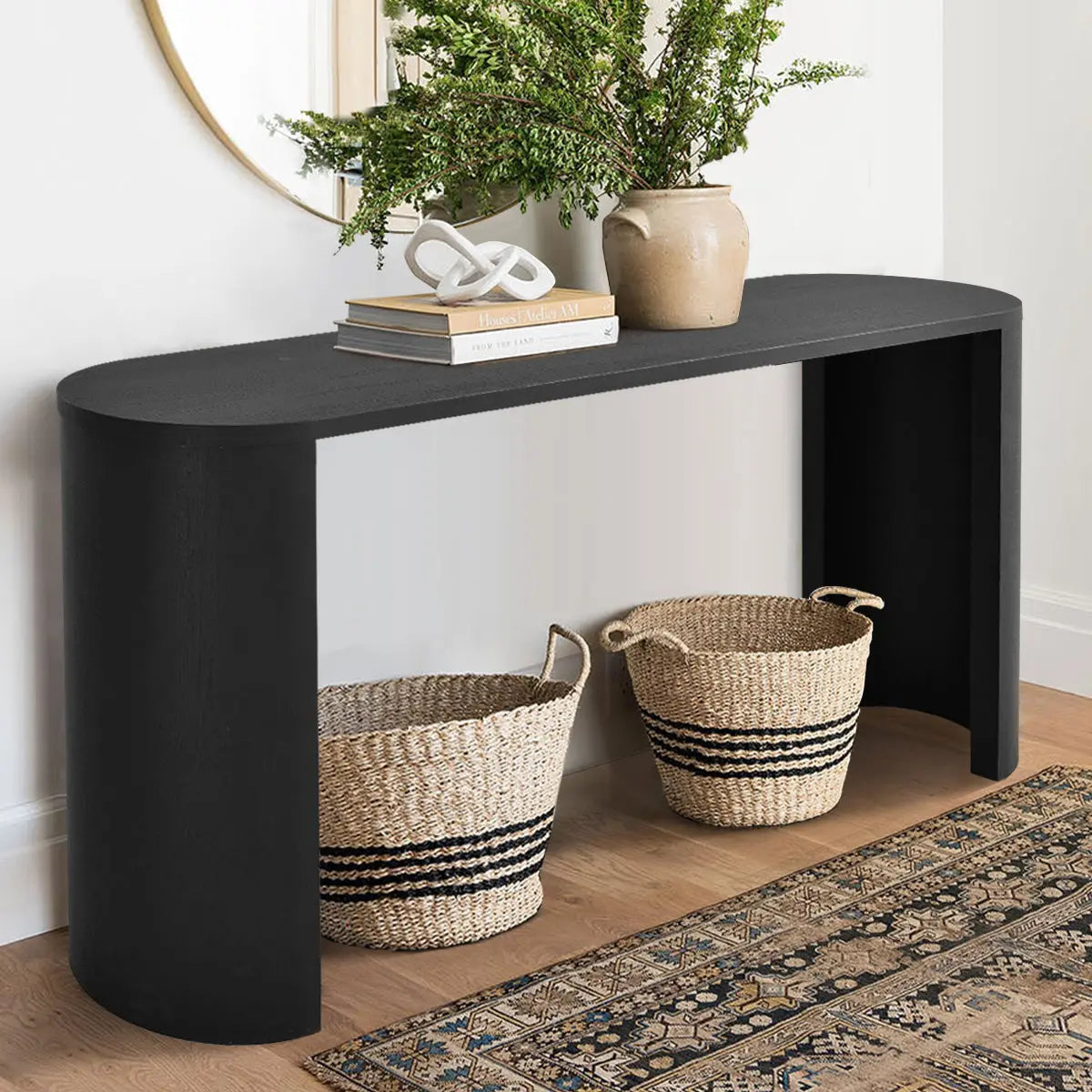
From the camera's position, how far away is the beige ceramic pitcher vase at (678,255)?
86.4 inches

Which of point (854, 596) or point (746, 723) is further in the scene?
point (854, 596)

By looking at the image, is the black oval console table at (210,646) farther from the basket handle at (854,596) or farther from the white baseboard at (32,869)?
the basket handle at (854,596)

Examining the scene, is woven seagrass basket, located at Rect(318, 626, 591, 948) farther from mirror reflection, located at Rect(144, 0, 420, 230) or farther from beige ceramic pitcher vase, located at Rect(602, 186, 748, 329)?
mirror reflection, located at Rect(144, 0, 420, 230)

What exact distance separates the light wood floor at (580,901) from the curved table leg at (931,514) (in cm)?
10

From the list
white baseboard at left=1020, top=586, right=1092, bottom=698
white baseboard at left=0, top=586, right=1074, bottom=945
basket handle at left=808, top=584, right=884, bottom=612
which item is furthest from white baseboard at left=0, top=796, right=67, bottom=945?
white baseboard at left=1020, top=586, right=1092, bottom=698

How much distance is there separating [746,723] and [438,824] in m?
0.56

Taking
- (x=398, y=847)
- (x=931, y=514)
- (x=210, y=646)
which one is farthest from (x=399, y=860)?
(x=931, y=514)

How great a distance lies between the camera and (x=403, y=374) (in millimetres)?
1907

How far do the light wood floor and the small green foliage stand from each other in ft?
2.88

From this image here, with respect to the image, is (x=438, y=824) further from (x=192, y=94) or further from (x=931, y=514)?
(x=931, y=514)

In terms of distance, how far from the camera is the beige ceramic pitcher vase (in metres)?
2.20

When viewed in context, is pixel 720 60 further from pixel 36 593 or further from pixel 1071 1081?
pixel 1071 1081

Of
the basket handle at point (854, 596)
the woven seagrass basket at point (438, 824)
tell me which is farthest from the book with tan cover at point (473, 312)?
the basket handle at point (854, 596)

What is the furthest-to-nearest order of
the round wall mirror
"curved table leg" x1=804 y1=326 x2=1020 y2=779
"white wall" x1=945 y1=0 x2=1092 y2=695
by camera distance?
"white wall" x1=945 y1=0 x2=1092 y2=695 → "curved table leg" x1=804 y1=326 x2=1020 y2=779 → the round wall mirror
